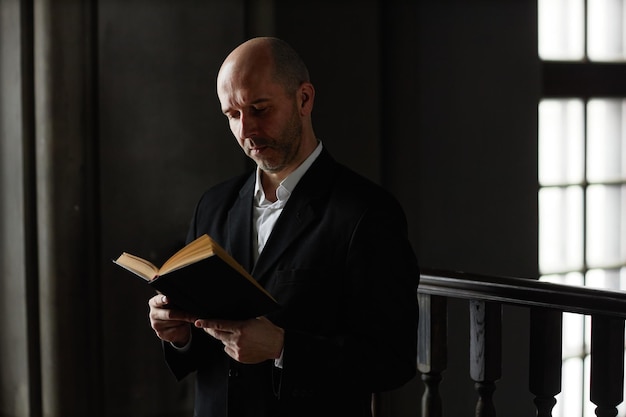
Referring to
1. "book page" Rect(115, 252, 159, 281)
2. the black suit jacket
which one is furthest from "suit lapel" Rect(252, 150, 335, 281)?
"book page" Rect(115, 252, 159, 281)

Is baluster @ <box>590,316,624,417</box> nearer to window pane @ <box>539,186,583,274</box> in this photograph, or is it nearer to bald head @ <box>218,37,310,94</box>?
bald head @ <box>218,37,310,94</box>

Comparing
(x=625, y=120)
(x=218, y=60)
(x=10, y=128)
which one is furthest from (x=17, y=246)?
(x=625, y=120)

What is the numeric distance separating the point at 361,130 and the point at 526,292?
226 cm

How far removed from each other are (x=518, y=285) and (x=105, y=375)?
203 centimetres

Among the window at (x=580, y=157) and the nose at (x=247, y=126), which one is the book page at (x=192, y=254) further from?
the window at (x=580, y=157)

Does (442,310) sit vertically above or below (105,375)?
above

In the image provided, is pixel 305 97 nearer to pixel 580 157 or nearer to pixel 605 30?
pixel 580 157

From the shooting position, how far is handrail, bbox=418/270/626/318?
2.09 metres

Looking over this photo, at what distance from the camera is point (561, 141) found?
551cm

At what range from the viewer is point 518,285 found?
88.4 inches

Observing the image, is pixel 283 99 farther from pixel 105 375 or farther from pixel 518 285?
pixel 105 375

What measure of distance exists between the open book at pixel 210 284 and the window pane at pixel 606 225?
14.1ft

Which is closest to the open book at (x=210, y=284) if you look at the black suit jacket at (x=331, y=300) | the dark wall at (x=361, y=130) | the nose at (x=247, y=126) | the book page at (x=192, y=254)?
the book page at (x=192, y=254)

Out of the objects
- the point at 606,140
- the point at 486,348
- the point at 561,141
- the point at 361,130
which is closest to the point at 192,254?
the point at 486,348
